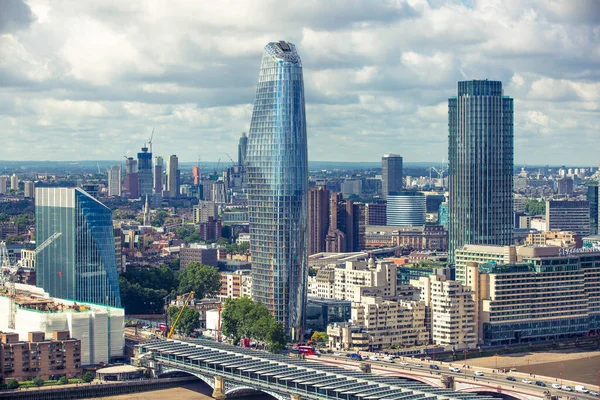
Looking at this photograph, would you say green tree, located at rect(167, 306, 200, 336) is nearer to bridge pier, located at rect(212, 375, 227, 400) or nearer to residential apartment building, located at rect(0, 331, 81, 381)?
residential apartment building, located at rect(0, 331, 81, 381)

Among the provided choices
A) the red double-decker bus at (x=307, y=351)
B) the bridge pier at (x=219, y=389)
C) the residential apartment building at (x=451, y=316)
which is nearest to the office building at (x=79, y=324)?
the bridge pier at (x=219, y=389)

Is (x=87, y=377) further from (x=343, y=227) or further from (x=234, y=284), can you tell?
(x=343, y=227)

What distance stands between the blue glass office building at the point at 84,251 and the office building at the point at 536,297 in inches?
966

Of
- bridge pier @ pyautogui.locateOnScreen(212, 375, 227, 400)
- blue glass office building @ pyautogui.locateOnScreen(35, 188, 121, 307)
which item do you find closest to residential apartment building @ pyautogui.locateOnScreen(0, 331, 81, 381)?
bridge pier @ pyautogui.locateOnScreen(212, 375, 227, 400)

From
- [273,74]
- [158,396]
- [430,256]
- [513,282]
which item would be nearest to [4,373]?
[158,396]

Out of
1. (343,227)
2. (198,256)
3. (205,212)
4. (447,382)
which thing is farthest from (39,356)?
(205,212)

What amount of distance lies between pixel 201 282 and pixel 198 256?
53.9 feet

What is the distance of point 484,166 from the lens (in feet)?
354

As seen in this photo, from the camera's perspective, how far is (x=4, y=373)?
68500 mm

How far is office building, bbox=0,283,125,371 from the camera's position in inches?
2859

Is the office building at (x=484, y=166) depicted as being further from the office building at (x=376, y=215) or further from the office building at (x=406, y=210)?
the office building at (x=406, y=210)

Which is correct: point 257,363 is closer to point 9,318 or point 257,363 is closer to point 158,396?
point 158,396

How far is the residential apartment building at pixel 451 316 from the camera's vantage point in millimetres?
83250

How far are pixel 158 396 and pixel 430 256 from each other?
206 ft
